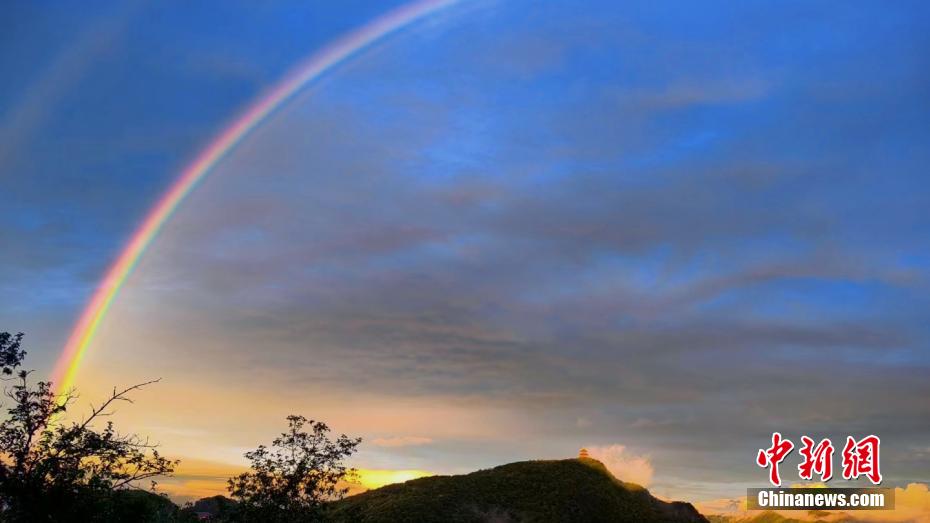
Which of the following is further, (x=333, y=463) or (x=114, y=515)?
(x=333, y=463)

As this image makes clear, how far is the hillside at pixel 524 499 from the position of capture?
129375 millimetres

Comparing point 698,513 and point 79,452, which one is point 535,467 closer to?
point 698,513

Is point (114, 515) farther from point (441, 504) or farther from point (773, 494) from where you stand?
point (441, 504)

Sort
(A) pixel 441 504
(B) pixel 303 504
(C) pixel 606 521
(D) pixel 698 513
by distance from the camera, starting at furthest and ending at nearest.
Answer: (D) pixel 698 513
(C) pixel 606 521
(A) pixel 441 504
(B) pixel 303 504

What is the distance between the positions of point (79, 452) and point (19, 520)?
10.4 ft

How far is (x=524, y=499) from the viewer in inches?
5610

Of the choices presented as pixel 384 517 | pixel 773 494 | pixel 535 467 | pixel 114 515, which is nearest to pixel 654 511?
pixel 535 467

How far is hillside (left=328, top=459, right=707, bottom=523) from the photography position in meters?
129

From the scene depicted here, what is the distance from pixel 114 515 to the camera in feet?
116

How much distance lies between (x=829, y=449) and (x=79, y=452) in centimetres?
6858

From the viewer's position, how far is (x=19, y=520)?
92.2 ft

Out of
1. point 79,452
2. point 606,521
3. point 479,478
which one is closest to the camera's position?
point 79,452

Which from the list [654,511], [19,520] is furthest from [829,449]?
[654,511]

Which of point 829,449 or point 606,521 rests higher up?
point 829,449
